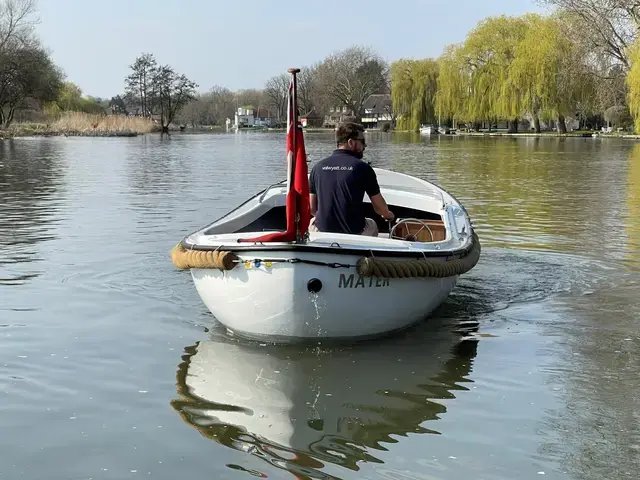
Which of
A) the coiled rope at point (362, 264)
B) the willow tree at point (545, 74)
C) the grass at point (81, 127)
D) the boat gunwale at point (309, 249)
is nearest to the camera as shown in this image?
the boat gunwale at point (309, 249)

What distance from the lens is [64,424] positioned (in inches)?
194

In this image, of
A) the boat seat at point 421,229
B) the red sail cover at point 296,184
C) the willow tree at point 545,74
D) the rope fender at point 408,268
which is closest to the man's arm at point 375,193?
the rope fender at point 408,268

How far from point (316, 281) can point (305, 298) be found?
0.55 feet

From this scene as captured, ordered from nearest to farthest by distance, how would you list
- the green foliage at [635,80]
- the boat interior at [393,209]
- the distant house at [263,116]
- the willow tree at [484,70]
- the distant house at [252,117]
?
1. the boat interior at [393,209]
2. the green foliage at [635,80]
3. the willow tree at [484,70]
4. the distant house at [252,117]
5. the distant house at [263,116]

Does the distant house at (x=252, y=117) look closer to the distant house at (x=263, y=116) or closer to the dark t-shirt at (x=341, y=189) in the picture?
the distant house at (x=263, y=116)

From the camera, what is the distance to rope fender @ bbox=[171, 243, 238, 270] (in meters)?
5.96

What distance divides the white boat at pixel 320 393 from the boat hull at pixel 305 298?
0.73 ft

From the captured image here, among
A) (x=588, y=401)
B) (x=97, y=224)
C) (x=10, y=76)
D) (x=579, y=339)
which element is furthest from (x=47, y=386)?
(x=10, y=76)

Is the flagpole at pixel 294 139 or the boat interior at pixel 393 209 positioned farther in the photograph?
the boat interior at pixel 393 209

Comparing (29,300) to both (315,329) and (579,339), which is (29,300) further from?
(579,339)

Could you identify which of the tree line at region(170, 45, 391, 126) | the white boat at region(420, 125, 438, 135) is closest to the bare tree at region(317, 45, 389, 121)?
the tree line at region(170, 45, 391, 126)

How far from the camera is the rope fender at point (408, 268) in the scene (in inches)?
233

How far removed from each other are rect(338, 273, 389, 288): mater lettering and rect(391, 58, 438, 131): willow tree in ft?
249

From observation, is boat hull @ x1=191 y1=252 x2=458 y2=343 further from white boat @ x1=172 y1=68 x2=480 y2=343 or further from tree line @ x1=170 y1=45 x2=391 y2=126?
tree line @ x1=170 y1=45 x2=391 y2=126
